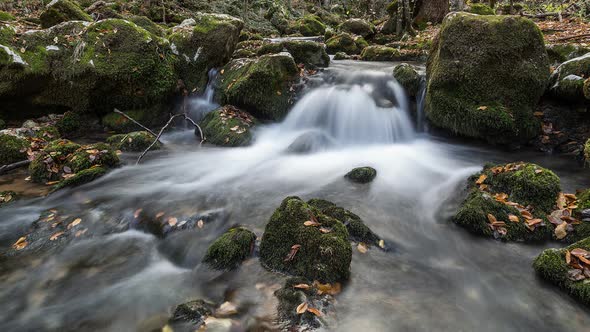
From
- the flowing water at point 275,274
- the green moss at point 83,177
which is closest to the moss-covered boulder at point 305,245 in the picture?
the flowing water at point 275,274

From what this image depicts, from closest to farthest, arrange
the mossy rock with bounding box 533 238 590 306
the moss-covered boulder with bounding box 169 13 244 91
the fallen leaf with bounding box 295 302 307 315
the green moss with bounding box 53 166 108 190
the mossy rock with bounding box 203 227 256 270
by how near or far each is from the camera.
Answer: the fallen leaf with bounding box 295 302 307 315, the mossy rock with bounding box 533 238 590 306, the mossy rock with bounding box 203 227 256 270, the green moss with bounding box 53 166 108 190, the moss-covered boulder with bounding box 169 13 244 91

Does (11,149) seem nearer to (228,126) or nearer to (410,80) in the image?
(228,126)

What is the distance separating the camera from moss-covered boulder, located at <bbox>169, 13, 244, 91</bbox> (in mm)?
9586

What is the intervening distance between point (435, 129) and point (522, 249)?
4.30 m

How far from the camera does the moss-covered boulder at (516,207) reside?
12.6 ft

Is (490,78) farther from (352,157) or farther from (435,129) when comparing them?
(352,157)

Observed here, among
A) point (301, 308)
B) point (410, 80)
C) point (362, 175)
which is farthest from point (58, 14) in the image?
point (301, 308)

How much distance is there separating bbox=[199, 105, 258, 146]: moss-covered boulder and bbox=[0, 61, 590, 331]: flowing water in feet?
1.26

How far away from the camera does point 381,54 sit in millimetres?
12664

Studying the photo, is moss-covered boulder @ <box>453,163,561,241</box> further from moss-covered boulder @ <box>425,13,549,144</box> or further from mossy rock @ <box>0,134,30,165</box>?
mossy rock @ <box>0,134,30,165</box>

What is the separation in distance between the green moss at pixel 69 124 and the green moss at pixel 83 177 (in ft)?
10.5

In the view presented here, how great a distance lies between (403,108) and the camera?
27.2ft

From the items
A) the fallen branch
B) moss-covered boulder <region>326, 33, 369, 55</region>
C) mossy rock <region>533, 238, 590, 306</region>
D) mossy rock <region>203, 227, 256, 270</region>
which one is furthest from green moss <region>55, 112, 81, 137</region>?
moss-covered boulder <region>326, 33, 369, 55</region>

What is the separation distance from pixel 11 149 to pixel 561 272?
355 inches
